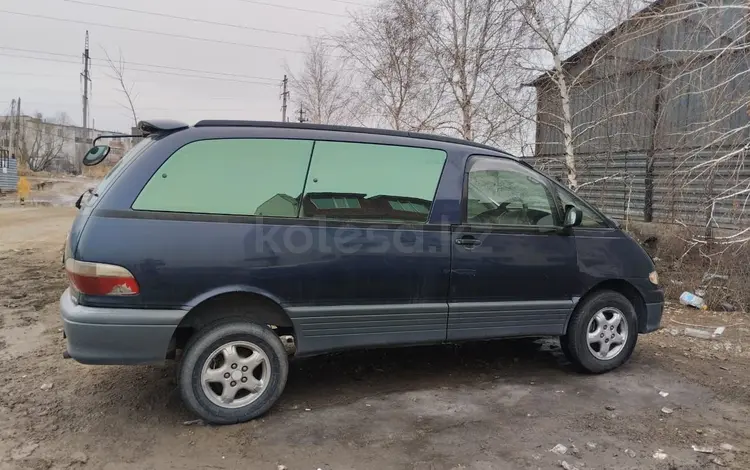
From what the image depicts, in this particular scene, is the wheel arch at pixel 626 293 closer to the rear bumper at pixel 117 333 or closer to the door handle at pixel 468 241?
the door handle at pixel 468 241

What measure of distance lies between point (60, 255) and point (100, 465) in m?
7.67

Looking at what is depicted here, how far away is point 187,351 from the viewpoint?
3350 millimetres

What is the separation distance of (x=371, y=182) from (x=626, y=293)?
2530 millimetres

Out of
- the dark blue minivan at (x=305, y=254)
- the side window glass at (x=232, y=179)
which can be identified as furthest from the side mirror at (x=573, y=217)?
the side window glass at (x=232, y=179)

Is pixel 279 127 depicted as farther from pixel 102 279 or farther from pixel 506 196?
pixel 506 196

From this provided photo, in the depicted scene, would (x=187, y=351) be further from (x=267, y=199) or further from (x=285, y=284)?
(x=267, y=199)

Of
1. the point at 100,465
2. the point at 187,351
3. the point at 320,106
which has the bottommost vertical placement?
the point at 100,465

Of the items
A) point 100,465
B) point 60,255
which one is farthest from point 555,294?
point 60,255

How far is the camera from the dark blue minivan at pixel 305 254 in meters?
3.21

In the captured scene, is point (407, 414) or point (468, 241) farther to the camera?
point (468, 241)

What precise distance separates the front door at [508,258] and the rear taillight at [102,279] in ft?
7.07

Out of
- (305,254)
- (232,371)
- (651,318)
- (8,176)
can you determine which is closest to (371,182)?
(305,254)

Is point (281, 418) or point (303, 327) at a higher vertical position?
point (303, 327)

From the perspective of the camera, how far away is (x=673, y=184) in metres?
8.55
